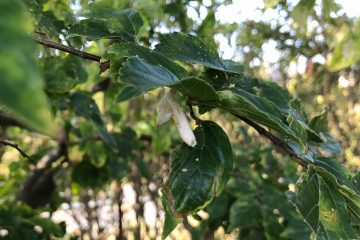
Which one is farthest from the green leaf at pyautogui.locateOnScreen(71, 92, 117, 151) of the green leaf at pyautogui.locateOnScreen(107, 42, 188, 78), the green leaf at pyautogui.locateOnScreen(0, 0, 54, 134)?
the green leaf at pyautogui.locateOnScreen(0, 0, 54, 134)

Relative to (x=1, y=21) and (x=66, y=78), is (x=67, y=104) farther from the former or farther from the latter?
(x=1, y=21)

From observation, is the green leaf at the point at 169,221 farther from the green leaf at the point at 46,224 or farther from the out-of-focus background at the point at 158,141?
the green leaf at the point at 46,224

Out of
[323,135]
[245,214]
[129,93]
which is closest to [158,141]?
[245,214]

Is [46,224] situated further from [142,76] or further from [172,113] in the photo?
[142,76]

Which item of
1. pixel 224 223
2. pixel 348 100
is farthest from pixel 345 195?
pixel 348 100

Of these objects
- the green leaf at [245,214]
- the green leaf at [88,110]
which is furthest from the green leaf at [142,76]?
the green leaf at [245,214]

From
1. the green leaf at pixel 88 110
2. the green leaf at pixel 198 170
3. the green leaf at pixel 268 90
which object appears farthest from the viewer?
the green leaf at pixel 88 110
